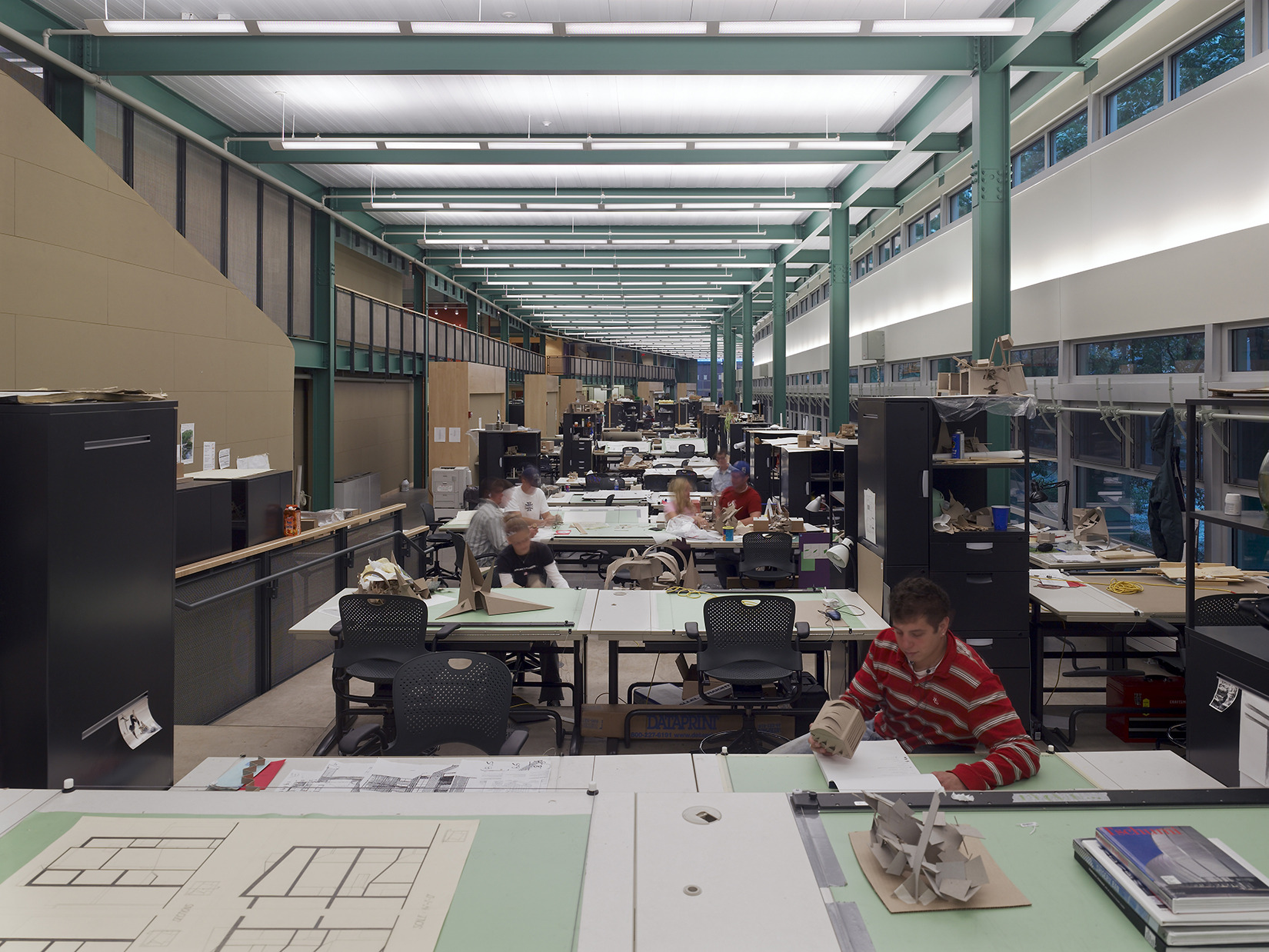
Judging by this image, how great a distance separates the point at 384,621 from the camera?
4.59 m

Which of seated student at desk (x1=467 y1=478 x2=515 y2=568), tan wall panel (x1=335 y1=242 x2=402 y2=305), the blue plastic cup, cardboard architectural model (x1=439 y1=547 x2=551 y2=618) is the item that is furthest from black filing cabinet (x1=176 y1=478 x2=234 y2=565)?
tan wall panel (x1=335 y1=242 x2=402 y2=305)

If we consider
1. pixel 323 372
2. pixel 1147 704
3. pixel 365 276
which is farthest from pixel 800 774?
pixel 365 276

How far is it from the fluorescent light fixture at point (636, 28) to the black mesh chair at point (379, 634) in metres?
3.81

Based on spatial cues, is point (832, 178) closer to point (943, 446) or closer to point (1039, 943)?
point (943, 446)

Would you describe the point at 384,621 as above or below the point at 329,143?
below

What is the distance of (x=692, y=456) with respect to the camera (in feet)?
55.7

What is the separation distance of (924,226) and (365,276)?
10358mm

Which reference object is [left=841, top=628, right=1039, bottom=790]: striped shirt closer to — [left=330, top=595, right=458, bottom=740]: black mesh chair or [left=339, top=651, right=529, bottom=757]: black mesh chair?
[left=339, top=651, right=529, bottom=757]: black mesh chair

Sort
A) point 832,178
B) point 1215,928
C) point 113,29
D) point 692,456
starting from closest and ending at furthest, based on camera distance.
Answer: point 1215,928, point 113,29, point 832,178, point 692,456

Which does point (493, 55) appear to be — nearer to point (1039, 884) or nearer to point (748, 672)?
point (748, 672)

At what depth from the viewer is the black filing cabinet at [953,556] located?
5.03m

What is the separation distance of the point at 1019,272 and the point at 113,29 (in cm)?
845

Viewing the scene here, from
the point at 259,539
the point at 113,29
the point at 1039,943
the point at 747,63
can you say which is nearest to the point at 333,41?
the point at 113,29

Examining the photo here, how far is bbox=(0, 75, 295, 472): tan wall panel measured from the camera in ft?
18.1
